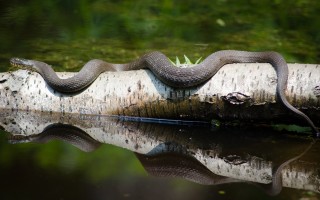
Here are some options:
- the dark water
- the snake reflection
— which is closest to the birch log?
the dark water

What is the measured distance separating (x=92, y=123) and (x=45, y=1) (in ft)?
28.7

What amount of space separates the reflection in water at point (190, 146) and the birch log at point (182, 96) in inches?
5.8

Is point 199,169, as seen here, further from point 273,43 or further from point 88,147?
point 273,43

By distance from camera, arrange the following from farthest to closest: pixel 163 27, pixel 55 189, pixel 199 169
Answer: pixel 163 27, pixel 199 169, pixel 55 189

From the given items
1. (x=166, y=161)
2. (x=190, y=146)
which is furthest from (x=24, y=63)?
(x=166, y=161)

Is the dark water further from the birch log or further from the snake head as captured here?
the snake head

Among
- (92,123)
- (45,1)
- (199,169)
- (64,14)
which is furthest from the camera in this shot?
(45,1)

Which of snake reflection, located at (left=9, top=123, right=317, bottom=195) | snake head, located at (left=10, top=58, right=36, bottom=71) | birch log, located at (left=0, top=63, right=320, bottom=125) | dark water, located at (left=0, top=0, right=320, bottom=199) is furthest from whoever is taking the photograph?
snake head, located at (left=10, top=58, right=36, bottom=71)


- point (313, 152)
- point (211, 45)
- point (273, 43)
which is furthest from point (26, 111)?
point (273, 43)

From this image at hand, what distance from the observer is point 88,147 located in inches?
231

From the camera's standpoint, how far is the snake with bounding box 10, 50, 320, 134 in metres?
5.94

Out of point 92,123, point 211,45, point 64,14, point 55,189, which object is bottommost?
point 55,189

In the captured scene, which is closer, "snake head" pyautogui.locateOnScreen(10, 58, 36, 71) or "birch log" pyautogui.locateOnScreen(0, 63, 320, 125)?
"birch log" pyautogui.locateOnScreen(0, 63, 320, 125)

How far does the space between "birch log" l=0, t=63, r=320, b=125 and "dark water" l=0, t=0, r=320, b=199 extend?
0.80 ft
